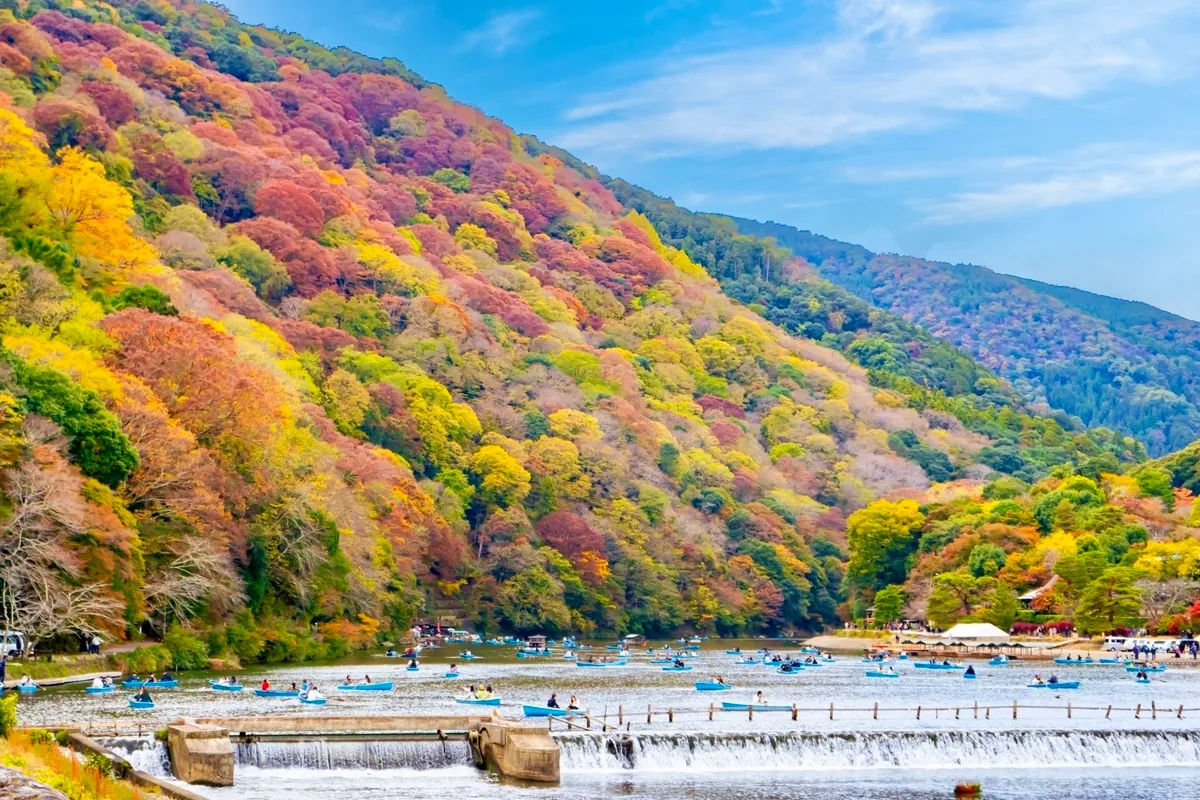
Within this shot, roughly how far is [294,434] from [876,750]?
56.0 meters

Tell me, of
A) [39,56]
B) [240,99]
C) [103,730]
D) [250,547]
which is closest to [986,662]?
[250,547]

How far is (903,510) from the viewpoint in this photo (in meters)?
150

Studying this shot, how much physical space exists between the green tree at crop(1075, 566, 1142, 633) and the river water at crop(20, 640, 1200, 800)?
3051 centimetres

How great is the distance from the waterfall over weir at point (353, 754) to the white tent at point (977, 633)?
70.0 metres

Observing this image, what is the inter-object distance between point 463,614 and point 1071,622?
4925cm

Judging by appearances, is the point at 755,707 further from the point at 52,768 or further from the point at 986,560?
the point at 986,560

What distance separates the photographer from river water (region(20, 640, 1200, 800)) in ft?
157

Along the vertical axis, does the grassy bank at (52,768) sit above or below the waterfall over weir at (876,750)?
above

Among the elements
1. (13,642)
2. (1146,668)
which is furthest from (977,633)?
(13,642)

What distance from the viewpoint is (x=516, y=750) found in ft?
158

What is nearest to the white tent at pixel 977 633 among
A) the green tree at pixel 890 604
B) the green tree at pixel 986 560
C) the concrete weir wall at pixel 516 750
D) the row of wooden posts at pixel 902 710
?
the green tree at pixel 986 560

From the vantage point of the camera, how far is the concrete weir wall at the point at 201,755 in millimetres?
45219

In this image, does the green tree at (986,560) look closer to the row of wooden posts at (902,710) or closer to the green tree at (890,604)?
the green tree at (890,604)

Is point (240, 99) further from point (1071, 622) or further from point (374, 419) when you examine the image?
point (1071, 622)
